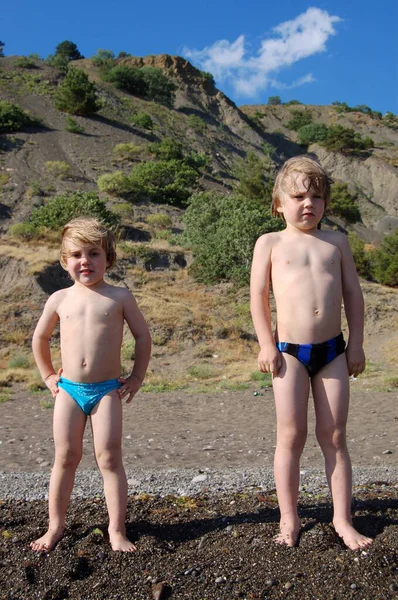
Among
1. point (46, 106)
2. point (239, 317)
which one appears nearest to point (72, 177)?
point (46, 106)

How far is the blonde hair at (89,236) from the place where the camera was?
3.03m

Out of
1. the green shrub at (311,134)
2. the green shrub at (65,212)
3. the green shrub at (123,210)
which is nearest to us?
the green shrub at (65,212)

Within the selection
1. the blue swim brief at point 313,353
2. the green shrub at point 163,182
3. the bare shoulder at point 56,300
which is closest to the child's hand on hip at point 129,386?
the bare shoulder at point 56,300

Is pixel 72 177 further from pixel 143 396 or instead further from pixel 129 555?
pixel 129 555

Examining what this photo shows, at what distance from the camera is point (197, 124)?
181 ft

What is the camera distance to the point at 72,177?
35594 mm

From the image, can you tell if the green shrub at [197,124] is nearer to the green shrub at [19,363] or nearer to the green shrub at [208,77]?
the green shrub at [208,77]

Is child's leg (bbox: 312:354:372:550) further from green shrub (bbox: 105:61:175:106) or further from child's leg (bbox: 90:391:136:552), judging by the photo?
green shrub (bbox: 105:61:175:106)

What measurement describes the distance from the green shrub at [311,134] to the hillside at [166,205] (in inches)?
63.3

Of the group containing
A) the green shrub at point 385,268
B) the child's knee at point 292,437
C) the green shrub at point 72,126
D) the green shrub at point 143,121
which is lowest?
the child's knee at point 292,437

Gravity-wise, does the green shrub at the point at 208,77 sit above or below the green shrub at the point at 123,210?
above

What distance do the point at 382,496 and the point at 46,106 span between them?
48.1 m

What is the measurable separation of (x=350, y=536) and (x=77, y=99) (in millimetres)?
47614

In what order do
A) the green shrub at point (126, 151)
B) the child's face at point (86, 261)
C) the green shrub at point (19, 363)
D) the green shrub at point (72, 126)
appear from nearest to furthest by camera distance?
the child's face at point (86, 261)
the green shrub at point (19, 363)
the green shrub at point (126, 151)
the green shrub at point (72, 126)
